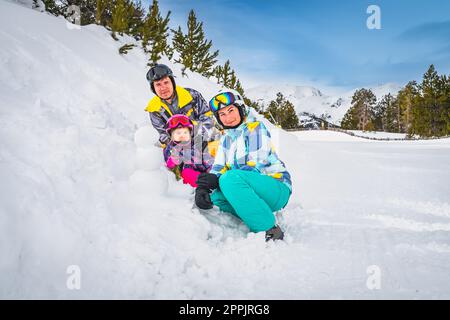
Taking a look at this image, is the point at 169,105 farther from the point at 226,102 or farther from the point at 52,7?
the point at 52,7

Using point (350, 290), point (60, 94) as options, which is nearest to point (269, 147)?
point (350, 290)

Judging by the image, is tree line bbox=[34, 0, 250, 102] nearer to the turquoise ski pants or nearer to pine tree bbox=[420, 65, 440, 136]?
the turquoise ski pants

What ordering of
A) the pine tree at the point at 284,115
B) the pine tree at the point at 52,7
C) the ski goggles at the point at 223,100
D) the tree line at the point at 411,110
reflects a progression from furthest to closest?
1. the pine tree at the point at 284,115
2. the tree line at the point at 411,110
3. the pine tree at the point at 52,7
4. the ski goggles at the point at 223,100

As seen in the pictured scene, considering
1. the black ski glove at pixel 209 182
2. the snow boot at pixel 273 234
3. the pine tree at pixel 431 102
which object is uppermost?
the pine tree at pixel 431 102

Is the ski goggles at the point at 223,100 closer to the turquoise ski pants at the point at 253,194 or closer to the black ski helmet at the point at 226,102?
the black ski helmet at the point at 226,102

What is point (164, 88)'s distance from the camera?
4.61 metres

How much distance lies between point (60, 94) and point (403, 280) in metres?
4.87

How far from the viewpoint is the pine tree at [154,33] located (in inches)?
685

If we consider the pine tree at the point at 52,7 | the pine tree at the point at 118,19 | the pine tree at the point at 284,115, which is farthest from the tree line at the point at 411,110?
the pine tree at the point at 52,7

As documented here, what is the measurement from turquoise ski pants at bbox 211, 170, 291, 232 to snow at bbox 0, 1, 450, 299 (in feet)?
0.56

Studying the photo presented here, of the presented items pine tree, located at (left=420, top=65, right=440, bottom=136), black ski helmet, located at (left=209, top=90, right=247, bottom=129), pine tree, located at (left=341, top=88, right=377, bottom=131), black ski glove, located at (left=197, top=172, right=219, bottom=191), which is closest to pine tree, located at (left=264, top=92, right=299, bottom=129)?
pine tree, located at (left=341, top=88, right=377, bottom=131)

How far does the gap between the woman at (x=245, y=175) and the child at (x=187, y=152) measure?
1124mm

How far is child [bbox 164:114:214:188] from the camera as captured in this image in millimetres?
4402
